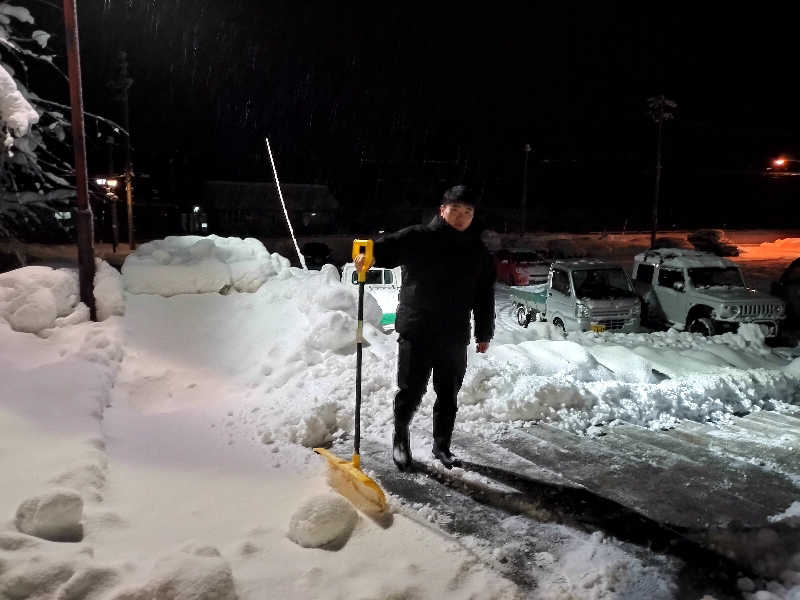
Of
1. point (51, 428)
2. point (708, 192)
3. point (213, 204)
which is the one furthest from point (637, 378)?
point (708, 192)

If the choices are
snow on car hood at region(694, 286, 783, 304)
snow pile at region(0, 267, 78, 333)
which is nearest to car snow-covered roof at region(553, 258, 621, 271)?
snow on car hood at region(694, 286, 783, 304)

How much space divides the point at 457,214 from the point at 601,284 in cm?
941

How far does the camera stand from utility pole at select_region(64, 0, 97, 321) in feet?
23.1

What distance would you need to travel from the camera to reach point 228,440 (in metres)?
4.62

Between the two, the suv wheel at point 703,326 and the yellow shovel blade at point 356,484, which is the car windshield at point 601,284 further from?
the yellow shovel blade at point 356,484

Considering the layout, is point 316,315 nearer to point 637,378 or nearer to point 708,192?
point 637,378

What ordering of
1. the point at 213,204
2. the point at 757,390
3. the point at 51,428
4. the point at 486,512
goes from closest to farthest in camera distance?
the point at 486,512 → the point at 51,428 → the point at 757,390 → the point at 213,204

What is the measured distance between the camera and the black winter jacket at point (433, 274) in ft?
13.2

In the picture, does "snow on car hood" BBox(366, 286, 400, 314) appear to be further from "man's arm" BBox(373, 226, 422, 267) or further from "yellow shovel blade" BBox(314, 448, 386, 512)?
"yellow shovel blade" BBox(314, 448, 386, 512)

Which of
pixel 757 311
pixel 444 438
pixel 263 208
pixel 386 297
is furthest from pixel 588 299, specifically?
pixel 263 208

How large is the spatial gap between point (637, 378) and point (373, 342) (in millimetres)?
2999

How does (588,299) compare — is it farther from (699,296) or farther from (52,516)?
(52,516)

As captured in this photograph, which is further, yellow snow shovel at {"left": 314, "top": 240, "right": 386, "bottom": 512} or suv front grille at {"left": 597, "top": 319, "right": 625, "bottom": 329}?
suv front grille at {"left": 597, "top": 319, "right": 625, "bottom": 329}

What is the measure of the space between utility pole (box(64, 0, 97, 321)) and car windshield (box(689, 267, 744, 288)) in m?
11.1
